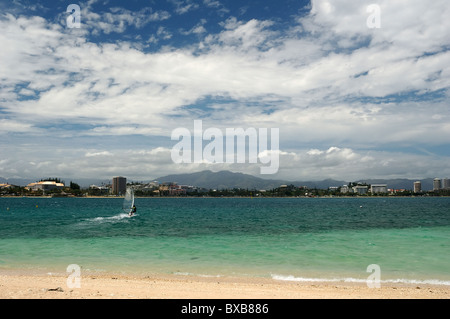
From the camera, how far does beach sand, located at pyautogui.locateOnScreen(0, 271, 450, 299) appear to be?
1089 centimetres

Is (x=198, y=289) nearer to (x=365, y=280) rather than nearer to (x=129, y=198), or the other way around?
(x=365, y=280)

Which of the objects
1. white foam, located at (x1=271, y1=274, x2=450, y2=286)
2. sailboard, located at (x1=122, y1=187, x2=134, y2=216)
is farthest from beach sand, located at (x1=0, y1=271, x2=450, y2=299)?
sailboard, located at (x1=122, y1=187, x2=134, y2=216)

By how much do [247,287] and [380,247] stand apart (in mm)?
15041

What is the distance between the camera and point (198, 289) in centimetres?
1236

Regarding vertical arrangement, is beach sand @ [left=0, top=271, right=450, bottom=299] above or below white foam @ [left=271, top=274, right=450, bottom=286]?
above

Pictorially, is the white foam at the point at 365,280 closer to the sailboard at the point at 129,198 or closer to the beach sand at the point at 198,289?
the beach sand at the point at 198,289

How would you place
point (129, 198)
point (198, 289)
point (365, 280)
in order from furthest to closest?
point (129, 198) < point (365, 280) < point (198, 289)

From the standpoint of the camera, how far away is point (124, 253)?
2155 centimetres

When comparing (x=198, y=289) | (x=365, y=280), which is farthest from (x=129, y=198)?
(x=365, y=280)

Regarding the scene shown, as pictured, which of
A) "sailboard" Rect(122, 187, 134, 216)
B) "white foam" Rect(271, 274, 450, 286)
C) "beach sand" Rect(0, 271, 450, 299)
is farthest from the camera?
"sailboard" Rect(122, 187, 134, 216)

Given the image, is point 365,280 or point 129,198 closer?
point 365,280

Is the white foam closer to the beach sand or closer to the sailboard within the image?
the beach sand
